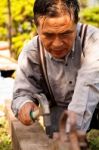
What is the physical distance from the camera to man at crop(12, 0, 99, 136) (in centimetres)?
349

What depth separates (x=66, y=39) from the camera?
11.5ft

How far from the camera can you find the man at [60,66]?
3.49 m

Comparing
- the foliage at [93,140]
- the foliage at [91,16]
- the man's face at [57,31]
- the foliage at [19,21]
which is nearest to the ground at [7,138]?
the foliage at [93,140]

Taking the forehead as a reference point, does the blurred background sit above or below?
below

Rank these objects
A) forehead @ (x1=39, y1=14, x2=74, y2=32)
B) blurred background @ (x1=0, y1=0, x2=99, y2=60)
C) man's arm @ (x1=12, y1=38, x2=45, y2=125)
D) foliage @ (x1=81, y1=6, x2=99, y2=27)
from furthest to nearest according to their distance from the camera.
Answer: foliage @ (x1=81, y1=6, x2=99, y2=27) < blurred background @ (x1=0, y1=0, x2=99, y2=60) < man's arm @ (x1=12, y1=38, x2=45, y2=125) < forehead @ (x1=39, y1=14, x2=74, y2=32)

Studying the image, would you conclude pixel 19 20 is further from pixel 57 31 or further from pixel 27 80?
pixel 57 31

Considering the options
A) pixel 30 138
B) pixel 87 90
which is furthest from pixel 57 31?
pixel 30 138

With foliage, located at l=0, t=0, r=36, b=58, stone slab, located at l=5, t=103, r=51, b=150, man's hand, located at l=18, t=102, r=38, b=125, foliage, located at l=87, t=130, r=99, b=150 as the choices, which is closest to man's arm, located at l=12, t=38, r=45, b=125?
man's hand, located at l=18, t=102, r=38, b=125

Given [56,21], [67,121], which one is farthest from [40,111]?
[67,121]

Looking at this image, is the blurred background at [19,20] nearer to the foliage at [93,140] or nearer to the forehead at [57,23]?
the foliage at [93,140]

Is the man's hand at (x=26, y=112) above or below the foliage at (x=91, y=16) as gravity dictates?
above

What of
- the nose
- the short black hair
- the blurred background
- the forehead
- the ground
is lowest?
the blurred background

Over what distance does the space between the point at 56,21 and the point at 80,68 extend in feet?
1.95

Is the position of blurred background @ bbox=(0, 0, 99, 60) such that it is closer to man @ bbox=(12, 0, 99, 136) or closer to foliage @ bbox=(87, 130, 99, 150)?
foliage @ bbox=(87, 130, 99, 150)
